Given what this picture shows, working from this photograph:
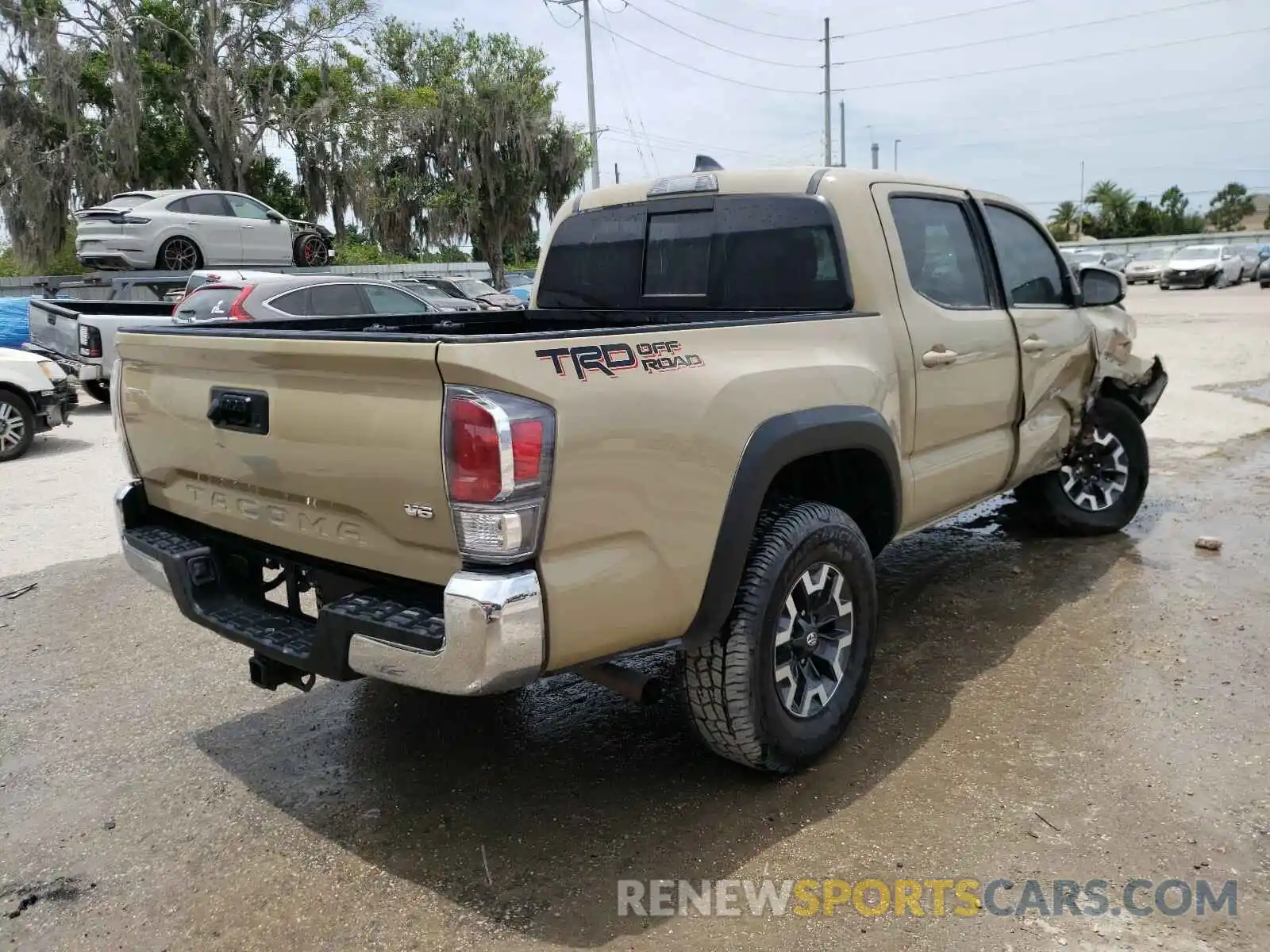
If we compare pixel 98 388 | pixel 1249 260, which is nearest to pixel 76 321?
pixel 98 388

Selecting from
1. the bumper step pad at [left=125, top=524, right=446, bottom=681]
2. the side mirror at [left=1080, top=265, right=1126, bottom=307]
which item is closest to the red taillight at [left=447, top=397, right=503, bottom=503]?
the bumper step pad at [left=125, top=524, right=446, bottom=681]

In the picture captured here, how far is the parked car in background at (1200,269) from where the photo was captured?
3447cm

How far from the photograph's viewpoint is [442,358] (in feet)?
7.67

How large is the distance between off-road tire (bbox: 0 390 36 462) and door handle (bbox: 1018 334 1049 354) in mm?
9020

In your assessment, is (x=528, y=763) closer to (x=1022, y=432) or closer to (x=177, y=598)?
(x=177, y=598)

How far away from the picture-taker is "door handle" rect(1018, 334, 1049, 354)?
4.52 m

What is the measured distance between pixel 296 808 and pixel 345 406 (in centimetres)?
145

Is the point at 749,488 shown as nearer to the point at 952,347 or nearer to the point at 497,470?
the point at 497,470

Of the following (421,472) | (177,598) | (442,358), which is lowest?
(177,598)

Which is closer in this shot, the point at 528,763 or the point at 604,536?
the point at 604,536

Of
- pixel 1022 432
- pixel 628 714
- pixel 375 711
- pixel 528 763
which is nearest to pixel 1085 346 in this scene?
pixel 1022 432

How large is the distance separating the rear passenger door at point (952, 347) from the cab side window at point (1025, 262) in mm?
188

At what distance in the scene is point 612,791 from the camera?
324cm

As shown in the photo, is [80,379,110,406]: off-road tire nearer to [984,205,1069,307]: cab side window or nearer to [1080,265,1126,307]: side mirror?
[984,205,1069,307]: cab side window
